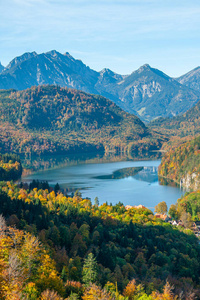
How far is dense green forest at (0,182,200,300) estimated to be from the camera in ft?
129

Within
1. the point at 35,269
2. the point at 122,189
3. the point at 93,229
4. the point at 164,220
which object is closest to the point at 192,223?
the point at 164,220

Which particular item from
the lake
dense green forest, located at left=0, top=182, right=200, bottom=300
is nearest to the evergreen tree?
dense green forest, located at left=0, top=182, right=200, bottom=300

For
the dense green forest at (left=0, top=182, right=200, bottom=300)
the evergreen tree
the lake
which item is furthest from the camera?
the lake

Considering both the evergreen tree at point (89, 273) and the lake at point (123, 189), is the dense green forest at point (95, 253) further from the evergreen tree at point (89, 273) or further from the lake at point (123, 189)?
the lake at point (123, 189)

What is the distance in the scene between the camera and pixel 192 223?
352ft

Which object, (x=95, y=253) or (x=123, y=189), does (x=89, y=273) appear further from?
(x=123, y=189)

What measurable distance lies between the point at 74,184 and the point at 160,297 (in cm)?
13907

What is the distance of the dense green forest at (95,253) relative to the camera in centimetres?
3947

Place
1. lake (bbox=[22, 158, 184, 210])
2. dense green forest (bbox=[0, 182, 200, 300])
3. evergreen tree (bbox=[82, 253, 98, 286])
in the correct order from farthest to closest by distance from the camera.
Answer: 1. lake (bbox=[22, 158, 184, 210])
2. evergreen tree (bbox=[82, 253, 98, 286])
3. dense green forest (bbox=[0, 182, 200, 300])

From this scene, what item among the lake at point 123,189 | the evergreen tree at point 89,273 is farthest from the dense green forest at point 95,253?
the lake at point 123,189

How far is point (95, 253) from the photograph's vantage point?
64125 millimetres

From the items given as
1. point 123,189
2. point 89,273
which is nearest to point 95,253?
point 89,273

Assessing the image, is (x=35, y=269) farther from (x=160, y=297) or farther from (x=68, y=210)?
(x=68, y=210)

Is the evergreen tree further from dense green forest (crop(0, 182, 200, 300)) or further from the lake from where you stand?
the lake
